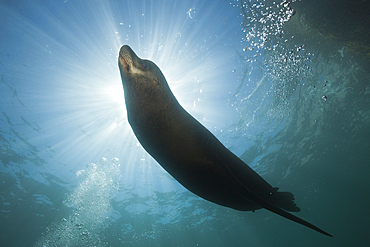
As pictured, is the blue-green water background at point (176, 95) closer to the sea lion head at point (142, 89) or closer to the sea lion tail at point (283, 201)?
the sea lion head at point (142, 89)

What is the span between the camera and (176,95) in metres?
9.48

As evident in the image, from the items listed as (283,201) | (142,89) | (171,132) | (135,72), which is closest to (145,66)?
(135,72)

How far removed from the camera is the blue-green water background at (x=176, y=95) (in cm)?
725

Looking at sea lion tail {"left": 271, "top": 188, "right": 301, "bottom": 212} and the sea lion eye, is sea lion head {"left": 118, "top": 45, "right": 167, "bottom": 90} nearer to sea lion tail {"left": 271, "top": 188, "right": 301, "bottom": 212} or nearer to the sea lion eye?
the sea lion eye

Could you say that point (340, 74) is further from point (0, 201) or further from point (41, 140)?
point (0, 201)

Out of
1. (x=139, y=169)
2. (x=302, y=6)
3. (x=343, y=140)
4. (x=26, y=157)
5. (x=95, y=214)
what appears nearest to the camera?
(x=302, y=6)

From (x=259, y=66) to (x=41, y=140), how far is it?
1649 cm

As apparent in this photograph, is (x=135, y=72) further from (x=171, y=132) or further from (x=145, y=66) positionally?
(x=171, y=132)

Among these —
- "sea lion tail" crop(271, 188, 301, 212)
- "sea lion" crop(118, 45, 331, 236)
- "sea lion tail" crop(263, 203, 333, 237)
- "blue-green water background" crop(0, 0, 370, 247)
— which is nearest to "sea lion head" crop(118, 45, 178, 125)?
"sea lion" crop(118, 45, 331, 236)

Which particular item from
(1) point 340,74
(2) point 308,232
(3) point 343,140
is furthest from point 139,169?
(2) point 308,232

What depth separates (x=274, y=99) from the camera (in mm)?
10977

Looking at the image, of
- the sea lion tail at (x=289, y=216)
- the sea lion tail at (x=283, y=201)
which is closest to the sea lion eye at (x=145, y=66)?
the sea lion tail at (x=289, y=216)

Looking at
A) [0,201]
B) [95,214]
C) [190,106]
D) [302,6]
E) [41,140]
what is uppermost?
[0,201]

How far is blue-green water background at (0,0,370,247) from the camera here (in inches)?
286
